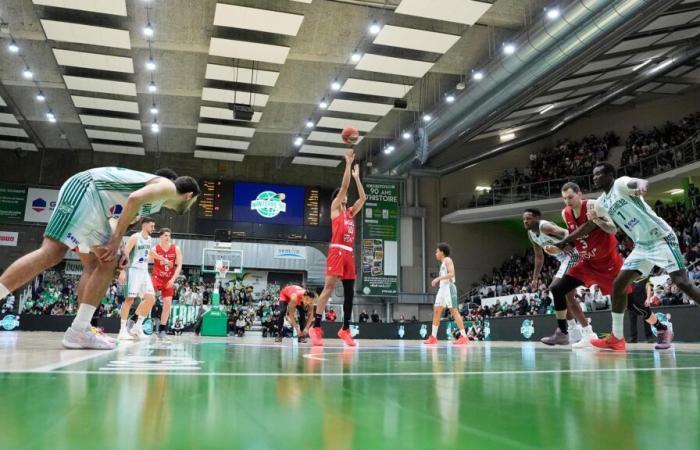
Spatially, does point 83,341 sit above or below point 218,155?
below

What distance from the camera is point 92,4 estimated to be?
32.6 feet

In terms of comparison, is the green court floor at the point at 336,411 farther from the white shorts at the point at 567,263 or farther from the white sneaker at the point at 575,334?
the white sneaker at the point at 575,334

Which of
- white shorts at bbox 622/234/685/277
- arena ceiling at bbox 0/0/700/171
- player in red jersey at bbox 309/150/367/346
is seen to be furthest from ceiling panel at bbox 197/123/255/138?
white shorts at bbox 622/234/685/277

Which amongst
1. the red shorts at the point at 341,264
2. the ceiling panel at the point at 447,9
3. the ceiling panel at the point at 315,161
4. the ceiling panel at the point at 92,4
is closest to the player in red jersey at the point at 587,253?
the red shorts at the point at 341,264

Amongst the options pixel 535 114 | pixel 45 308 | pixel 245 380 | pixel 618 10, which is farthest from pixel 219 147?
pixel 245 380

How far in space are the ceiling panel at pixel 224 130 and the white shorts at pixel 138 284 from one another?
1058cm

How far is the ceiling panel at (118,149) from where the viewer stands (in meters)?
19.4

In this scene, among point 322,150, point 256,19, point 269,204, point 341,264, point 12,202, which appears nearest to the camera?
point 341,264

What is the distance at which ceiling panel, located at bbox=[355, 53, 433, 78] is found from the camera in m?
12.2

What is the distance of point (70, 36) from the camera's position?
11.2 metres

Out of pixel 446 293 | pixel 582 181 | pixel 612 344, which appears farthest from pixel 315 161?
pixel 612 344

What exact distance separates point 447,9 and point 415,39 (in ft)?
4.36

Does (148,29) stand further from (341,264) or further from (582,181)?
(582,181)

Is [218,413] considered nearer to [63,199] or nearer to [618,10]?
[63,199]
